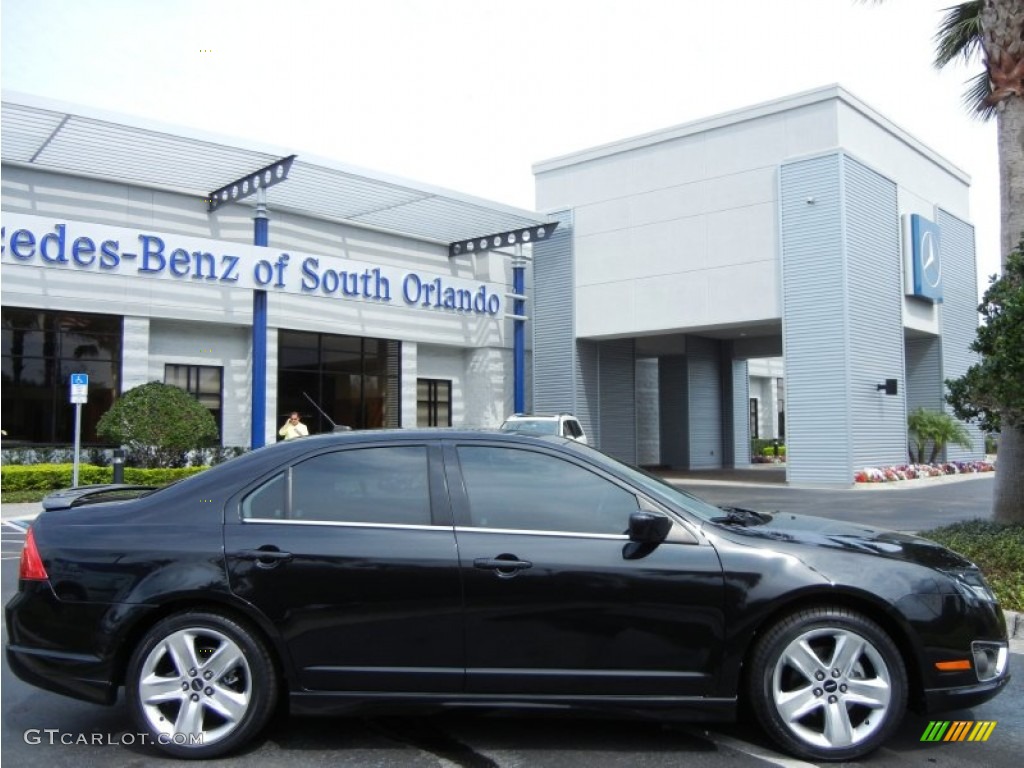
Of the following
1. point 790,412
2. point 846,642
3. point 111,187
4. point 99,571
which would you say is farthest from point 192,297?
point 846,642

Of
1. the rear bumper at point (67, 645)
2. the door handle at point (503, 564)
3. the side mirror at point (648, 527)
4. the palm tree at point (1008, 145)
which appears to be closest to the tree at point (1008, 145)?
the palm tree at point (1008, 145)

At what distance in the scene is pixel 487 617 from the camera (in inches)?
151

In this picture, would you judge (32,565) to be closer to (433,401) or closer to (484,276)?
(433,401)

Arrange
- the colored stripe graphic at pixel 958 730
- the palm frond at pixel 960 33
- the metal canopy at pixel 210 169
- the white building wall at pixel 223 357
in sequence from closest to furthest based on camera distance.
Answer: the colored stripe graphic at pixel 958 730
the palm frond at pixel 960 33
the metal canopy at pixel 210 169
the white building wall at pixel 223 357

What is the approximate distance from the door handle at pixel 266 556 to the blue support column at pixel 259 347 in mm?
16173

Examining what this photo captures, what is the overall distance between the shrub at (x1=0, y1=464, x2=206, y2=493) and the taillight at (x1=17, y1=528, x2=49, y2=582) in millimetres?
12643

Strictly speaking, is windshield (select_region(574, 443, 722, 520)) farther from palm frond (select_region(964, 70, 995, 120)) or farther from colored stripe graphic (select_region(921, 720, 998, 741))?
palm frond (select_region(964, 70, 995, 120))

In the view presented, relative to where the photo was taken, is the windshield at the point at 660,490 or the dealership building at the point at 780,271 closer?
the windshield at the point at 660,490

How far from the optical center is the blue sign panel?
23125 millimetres

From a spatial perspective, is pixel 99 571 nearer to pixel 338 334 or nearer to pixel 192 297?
pixel 192 297

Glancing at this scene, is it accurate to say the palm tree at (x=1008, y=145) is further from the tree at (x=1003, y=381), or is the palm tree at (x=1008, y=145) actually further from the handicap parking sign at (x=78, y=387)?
the handicap parking sign at (x=78, y=387)

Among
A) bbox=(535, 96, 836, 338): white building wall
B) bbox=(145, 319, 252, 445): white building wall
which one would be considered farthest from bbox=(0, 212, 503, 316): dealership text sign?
bbox=(535, 96, 836, 338): white building wall

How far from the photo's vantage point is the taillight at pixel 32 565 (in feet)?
13.0

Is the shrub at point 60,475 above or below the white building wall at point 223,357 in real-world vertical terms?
below
